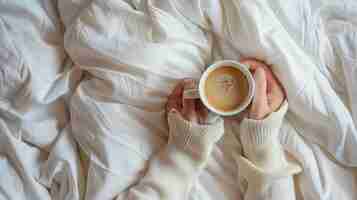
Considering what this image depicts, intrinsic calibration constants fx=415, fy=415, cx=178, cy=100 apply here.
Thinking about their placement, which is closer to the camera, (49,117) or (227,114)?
(227,114)

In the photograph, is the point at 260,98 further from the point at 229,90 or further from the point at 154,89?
the point at 154,89

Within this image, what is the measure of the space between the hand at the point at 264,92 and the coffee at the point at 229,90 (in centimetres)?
4

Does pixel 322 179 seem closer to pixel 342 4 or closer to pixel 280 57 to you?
pixel 280 57

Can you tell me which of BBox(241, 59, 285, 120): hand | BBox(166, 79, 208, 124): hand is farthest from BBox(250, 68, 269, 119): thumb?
BBox(166, 79, 208, 124): hand

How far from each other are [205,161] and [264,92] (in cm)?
19

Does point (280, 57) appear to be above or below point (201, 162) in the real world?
above

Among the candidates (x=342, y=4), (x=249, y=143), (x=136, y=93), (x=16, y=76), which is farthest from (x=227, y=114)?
(x=16, y=76)

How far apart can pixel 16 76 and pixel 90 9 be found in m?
0.22

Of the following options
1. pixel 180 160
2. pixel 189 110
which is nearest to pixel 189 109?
pixel 189 110

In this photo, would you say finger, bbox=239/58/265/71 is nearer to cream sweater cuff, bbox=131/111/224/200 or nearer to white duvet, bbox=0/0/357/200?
white duvet, bbox=0/0/357/200

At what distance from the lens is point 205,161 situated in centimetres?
86

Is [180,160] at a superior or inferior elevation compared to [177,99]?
inferior

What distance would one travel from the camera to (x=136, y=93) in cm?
88

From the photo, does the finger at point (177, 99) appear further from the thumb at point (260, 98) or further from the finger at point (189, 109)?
the thumb at point (260, 98)
